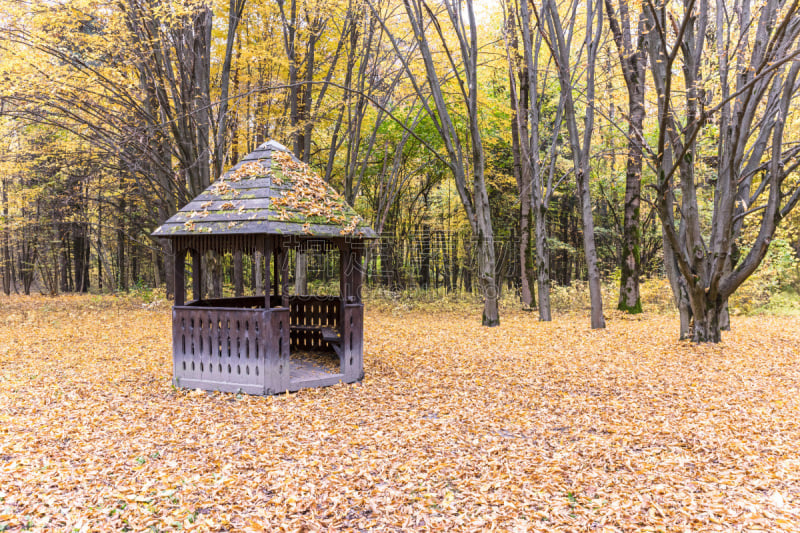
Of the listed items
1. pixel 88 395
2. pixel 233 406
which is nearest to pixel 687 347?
pixel 233 406

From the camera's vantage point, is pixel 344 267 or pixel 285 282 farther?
pixel 344 267

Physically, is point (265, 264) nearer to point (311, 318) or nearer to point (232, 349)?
point (232, 349)

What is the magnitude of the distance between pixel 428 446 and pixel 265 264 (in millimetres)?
3517

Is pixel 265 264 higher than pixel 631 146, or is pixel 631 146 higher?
pixel 631 146

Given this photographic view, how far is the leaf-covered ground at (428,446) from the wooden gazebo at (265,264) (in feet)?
1.25

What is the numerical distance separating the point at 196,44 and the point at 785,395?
14.5m

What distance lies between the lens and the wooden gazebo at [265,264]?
704cm

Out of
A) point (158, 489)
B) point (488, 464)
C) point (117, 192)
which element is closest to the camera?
point (158, 489)

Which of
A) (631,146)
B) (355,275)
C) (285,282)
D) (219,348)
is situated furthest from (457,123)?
(219,348)

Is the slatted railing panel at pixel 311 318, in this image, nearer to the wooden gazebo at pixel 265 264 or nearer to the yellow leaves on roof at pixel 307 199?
the wooden gazebo at pixel 265 264

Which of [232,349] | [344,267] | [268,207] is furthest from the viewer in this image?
[344,267]

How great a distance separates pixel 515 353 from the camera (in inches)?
383

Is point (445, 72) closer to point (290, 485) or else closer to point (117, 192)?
point (117, 192)

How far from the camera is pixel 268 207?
7062 mm
